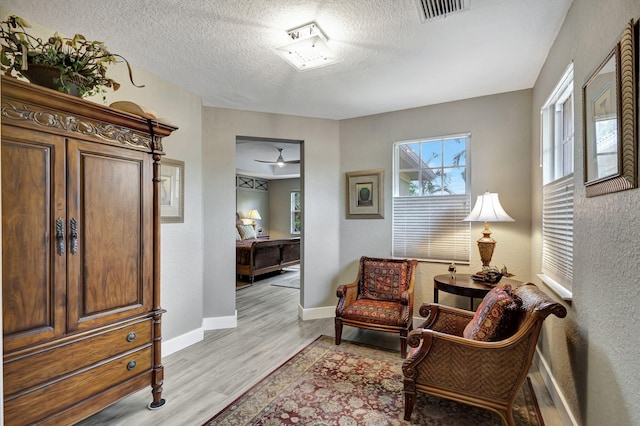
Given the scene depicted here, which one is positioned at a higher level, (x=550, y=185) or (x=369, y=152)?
Answer: (x=369, y=152)

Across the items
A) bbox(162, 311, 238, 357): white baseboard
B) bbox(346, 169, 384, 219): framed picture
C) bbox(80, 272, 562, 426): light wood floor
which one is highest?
bbox(346, 169, 384, 219): framed picture

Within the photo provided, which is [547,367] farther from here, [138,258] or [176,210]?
[176,210]

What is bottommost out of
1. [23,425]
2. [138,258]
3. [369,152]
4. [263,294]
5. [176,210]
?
[263,294]

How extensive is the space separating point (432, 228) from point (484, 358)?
1872 mm

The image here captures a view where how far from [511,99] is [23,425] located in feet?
14.4

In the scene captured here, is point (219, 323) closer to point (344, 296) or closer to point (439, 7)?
point (344, 296)

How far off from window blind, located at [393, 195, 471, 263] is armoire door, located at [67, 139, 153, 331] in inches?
106

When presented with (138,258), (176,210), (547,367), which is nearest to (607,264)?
(547,367)

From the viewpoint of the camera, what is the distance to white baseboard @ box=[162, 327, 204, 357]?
2.82m

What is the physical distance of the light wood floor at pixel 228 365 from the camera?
1991 millimetres

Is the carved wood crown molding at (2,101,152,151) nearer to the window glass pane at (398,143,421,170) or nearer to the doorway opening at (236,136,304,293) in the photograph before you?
the doorway opening at (236,136,304,293)

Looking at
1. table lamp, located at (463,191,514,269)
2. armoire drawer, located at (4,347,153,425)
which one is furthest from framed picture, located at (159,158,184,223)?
table lamp, located at (463,191,514,269)

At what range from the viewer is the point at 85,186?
1.70 meters

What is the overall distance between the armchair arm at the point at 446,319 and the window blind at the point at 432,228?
1.11 m
